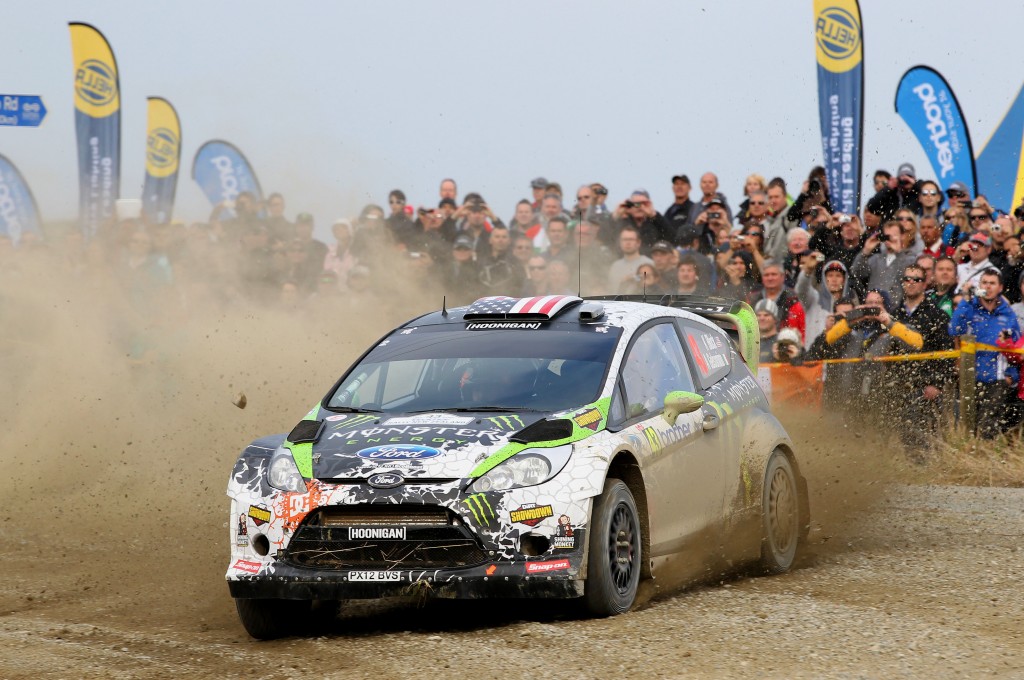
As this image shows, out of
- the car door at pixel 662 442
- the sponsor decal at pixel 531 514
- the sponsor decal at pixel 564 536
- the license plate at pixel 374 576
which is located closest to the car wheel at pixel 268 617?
the license plate at pixel 374 576

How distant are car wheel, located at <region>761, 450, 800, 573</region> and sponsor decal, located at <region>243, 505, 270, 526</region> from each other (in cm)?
310

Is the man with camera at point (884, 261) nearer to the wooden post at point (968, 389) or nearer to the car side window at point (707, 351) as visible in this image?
the wooden post at point (968, 389)

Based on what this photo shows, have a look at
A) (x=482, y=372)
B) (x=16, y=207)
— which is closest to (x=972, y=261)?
(x=482, y=372)

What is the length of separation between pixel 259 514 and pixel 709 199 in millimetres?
10670

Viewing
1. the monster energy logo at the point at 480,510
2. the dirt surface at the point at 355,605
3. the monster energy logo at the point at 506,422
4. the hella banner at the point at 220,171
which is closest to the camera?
the dirt surface at the point at 355,605

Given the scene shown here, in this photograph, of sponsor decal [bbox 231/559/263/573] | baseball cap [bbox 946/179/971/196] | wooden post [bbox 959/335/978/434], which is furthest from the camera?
baseball cap [bbox 946/179/971/196]

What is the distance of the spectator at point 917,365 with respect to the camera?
1298 centimetres

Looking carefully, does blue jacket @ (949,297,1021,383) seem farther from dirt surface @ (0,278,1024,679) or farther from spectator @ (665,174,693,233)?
spectator @ (665,174,693,233)

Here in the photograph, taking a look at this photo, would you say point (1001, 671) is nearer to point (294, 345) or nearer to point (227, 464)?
point (227, 464)

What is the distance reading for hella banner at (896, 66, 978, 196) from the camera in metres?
17.3

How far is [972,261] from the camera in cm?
1405

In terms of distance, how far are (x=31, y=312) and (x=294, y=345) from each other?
11.1ft

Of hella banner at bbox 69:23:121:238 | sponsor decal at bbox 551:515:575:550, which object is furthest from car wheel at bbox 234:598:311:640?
hella banner at bbox 69:23:121:238

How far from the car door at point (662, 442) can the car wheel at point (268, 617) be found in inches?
72.6
